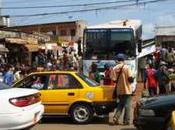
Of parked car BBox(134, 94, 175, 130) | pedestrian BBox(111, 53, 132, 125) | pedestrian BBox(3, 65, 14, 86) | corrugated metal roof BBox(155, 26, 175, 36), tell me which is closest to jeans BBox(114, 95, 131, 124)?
pedestrian BBox(111, 53, 132, 125)

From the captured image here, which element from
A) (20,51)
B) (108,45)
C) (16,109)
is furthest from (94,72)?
(20,51)

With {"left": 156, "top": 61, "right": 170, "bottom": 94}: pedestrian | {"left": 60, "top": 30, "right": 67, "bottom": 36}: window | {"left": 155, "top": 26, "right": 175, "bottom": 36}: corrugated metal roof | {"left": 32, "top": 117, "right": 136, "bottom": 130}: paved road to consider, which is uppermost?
{"left": 60, "top": 30, "right": 67, "bottom": 36}: window

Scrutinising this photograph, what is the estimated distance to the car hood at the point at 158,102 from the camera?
12.4 m

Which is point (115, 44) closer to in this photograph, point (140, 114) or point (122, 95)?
point (122, 95)

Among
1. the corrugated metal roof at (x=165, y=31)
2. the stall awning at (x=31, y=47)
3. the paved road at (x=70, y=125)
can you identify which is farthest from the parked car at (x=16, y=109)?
the corrugated metal roof at (x=165, y=31)

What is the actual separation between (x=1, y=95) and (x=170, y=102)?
11.4ft

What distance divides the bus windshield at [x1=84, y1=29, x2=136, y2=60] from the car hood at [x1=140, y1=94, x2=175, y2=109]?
43.2ft

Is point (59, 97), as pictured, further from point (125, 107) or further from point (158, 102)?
point (158, 102)

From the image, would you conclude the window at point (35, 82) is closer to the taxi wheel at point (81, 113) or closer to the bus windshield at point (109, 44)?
the taxi wheel at point (81, 113)

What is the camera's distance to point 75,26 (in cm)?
9194

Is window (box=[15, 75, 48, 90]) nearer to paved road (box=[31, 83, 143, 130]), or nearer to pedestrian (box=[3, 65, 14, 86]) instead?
paved road (box=[31, 83, 143, 130])

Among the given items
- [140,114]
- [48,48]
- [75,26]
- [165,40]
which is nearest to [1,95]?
[140,114]

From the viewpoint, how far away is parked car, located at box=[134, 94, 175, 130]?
1218 cm

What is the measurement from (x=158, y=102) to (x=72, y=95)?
394 cm
